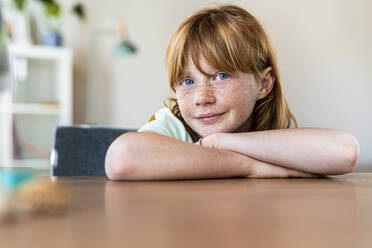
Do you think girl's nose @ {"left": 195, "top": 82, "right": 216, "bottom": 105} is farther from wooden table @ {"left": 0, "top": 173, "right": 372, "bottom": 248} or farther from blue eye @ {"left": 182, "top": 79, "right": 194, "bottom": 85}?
wooden table @ {"left": 0, "top": 173, "right": 372, "bottom": 248}

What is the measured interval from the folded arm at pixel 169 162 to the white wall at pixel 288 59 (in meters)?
2.59

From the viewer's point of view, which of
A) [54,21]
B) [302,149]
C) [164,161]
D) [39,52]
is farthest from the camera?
[54,21]

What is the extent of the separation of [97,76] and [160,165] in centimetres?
299

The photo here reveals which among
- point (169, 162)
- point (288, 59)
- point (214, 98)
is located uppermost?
point (288, 59)

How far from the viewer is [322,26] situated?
3246 mm

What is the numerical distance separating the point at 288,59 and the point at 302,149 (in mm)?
2594

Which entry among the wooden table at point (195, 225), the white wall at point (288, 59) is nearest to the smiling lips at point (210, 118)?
the wooden table at point (195, 225)

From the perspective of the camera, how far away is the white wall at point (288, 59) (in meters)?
3.20

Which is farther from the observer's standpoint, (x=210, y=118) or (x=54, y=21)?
(x=54, y=21)

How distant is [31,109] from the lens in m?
3.03

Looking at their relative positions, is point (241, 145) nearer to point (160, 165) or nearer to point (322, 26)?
point (160, 165)

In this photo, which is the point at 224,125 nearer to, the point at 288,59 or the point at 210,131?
the point at 210,131

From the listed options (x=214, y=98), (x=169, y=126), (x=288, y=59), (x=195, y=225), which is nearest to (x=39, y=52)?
(x=288, y=59)

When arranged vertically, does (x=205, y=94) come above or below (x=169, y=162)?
above
